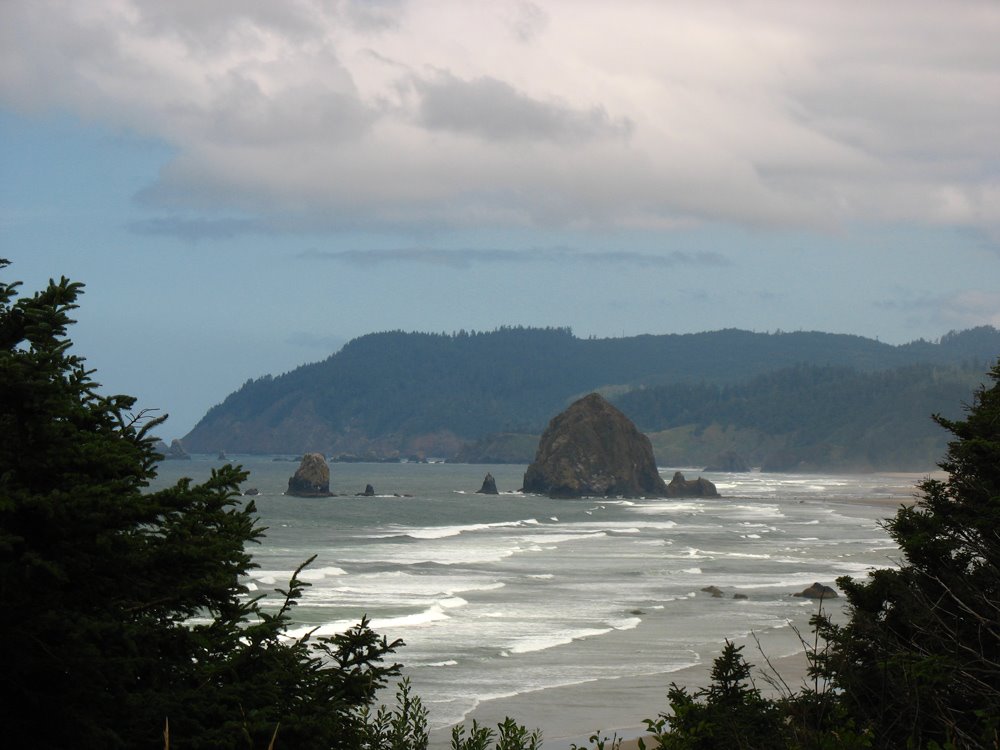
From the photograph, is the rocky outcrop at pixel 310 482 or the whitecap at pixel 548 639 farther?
the rocky outcrop at pixel 310 482

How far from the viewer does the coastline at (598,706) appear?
2420 cm

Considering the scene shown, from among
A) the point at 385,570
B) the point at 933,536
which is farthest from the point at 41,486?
the point at 385,570

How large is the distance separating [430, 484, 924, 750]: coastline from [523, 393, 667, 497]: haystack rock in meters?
117

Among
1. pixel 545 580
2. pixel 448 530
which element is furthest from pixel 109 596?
pixel 448 530

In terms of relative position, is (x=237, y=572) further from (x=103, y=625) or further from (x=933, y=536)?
(x=933, y=536)

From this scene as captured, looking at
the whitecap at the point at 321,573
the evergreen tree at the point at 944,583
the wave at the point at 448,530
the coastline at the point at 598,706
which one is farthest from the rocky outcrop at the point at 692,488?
the evergreen tree at the point at 944,583

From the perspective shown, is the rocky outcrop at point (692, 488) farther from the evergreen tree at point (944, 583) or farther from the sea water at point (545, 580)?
the evergreen tree at point (944, 583)

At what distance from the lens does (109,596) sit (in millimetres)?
6617

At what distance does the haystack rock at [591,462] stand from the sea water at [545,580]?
34.8m

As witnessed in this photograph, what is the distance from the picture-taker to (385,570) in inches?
2234

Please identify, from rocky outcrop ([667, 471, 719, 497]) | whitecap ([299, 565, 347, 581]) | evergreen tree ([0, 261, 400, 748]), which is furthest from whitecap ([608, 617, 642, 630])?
rocky outcrop ([667, 471, 719, 497])

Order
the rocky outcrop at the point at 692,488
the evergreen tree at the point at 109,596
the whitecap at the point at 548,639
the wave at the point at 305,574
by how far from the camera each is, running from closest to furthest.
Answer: the evergreen tree at the point at 109,596
the whitecap at the point at 548,639
the wave at the point at 305,574
the rocky outcrop at the point at 692,488

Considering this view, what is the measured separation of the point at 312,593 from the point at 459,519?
53.0 m

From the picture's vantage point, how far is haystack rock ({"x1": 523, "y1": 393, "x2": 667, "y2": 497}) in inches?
5906
